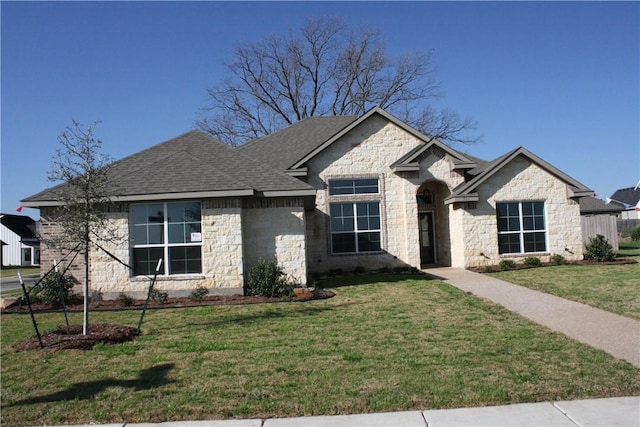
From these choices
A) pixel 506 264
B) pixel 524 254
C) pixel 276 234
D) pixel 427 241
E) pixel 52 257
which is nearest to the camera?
pixel 52 257

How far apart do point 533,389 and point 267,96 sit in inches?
1555

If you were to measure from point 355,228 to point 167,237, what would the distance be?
8.61 metres

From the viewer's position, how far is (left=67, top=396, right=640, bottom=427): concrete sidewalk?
16.4ft

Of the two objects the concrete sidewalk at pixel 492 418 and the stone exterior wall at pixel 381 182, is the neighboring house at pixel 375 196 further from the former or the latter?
the concrete sidewalk at pixel 492 418

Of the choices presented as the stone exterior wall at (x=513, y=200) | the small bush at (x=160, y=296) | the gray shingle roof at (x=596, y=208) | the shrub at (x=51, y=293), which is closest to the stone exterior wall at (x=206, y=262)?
the small bush at (x=160, y=296)

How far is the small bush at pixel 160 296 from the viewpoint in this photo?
42.9ft

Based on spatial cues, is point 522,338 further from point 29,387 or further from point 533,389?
point 29,387

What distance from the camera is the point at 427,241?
909 inches

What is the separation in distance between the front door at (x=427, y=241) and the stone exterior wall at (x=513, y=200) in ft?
8.51

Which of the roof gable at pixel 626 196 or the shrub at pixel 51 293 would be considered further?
the roof gable at pixel 626 196

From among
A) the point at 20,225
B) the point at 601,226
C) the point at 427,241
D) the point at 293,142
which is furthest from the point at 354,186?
the point at 20,225

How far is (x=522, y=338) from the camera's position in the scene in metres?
8.29

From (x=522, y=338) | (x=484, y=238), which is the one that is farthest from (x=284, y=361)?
(x=484, y=238)

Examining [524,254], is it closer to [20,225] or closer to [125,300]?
[125,300]
